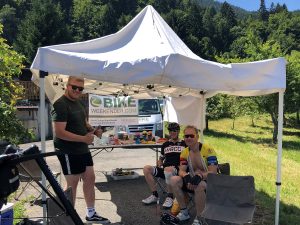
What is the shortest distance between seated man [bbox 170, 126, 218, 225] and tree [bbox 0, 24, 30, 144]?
9.49 feet

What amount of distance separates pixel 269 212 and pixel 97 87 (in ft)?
12.3

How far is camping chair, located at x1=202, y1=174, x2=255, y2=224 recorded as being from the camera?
456cm

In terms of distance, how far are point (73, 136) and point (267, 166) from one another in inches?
334

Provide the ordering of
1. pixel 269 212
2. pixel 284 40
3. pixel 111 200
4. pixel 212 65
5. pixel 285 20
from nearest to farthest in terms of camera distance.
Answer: pixel 212 65, pixel 269 212, pixel 111 200, pixel 284 40, pixel 285 20

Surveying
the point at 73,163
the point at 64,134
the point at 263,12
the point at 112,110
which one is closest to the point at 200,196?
the point at 73,163

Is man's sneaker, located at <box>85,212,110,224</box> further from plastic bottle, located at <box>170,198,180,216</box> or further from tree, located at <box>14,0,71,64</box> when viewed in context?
tree, located at <box>14,0,71,64</box>

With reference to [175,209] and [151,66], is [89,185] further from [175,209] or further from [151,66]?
[151,66]

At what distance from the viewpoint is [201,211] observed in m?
4.88

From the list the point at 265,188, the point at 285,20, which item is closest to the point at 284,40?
the point at 285,20

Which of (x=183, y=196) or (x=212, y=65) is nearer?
(x=212, y=65)

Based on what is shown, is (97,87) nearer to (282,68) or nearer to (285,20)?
(282,68)

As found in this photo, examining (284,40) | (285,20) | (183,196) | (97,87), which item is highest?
(285,20)

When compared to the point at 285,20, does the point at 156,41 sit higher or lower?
lower

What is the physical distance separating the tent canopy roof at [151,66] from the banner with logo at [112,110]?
2.89 meters
